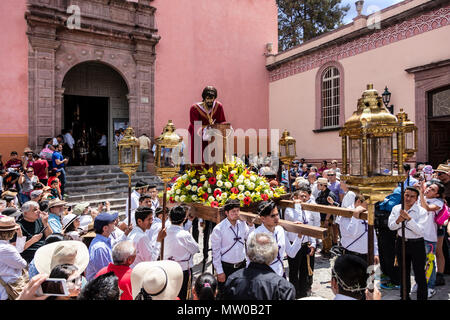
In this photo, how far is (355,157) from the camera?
2.95 meters

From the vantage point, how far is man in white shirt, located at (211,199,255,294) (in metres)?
4.39

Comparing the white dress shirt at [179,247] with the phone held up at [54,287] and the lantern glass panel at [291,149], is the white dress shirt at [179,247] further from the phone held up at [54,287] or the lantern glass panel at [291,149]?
the lantern glass panel at [291,149]

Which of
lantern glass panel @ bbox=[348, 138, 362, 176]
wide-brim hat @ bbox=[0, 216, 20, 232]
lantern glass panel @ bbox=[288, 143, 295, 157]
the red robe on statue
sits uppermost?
the red robe on statue

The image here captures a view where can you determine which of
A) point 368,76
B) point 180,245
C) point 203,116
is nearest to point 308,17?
point 368,76

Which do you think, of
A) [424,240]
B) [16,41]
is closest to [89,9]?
[16,41]

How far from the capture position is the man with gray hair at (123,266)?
3.09 metres

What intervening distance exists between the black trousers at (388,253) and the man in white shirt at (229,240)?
8.59 feet

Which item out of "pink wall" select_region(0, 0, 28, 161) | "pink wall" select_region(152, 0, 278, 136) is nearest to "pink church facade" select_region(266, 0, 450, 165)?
"pink wall" select_region(152, 0, 278, 136)

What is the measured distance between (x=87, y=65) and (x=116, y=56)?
213 centimetres

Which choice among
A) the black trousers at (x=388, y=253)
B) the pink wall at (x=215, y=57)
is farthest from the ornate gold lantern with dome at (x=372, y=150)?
the pink wall at (x=215, y=57)

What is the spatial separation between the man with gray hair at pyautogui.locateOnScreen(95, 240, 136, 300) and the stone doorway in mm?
13197

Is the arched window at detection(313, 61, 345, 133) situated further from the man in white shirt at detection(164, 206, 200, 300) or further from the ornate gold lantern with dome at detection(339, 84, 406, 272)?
the ornate gold lantern with dome at detection(339, 84, 406, 272)
